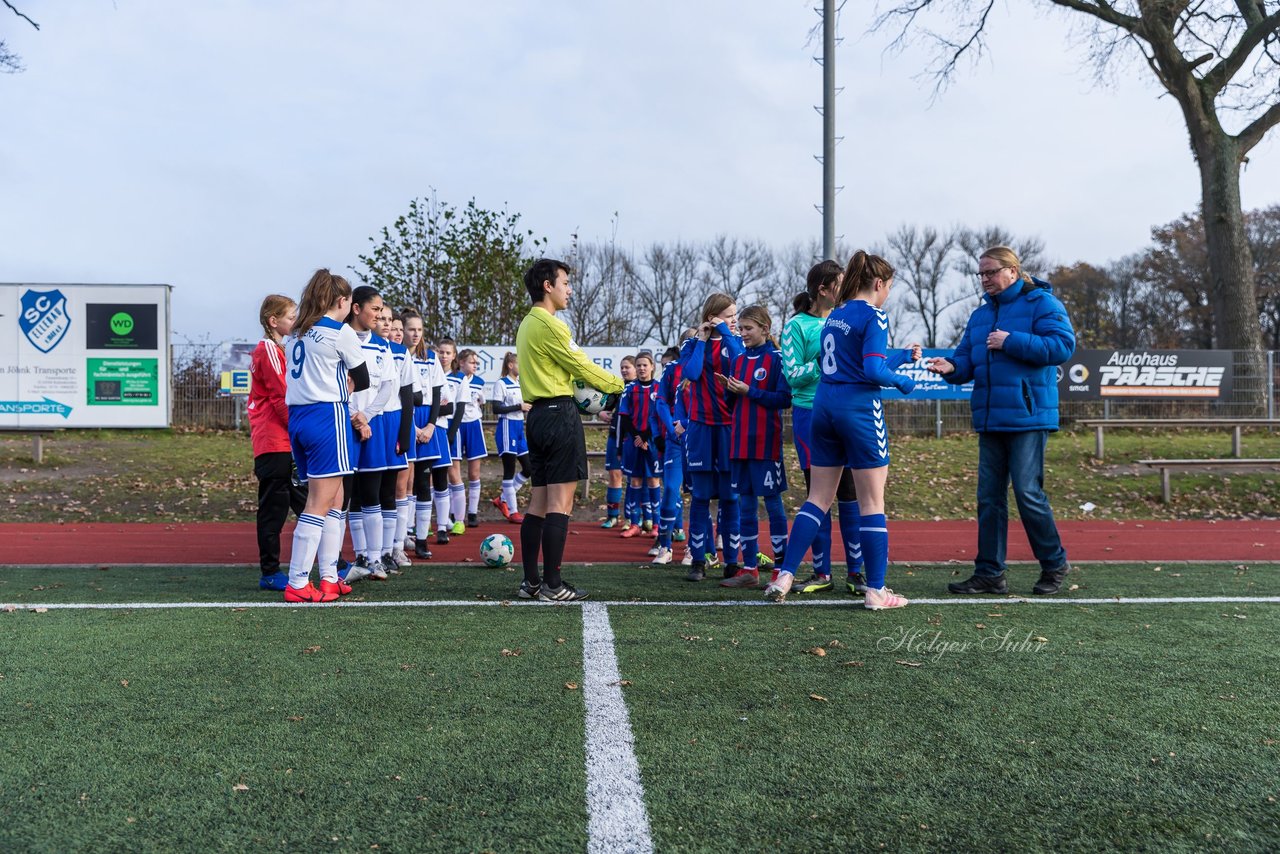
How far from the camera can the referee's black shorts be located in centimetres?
592

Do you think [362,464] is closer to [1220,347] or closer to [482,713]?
[482,713]

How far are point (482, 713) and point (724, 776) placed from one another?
40.5 inches

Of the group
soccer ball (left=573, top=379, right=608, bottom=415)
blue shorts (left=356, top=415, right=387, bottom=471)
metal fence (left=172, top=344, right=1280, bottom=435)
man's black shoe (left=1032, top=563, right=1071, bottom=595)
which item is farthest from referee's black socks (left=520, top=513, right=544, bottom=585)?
metal fence (left=172, top=344, right=1280, bottom=435)

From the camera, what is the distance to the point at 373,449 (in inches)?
272

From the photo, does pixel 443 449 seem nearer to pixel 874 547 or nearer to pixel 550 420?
pixel 550 420

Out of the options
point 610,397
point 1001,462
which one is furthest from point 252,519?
point 1001,462

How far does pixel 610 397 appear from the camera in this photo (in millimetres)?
6699

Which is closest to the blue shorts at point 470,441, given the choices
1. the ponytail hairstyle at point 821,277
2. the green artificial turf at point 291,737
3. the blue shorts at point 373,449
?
the blue shorts at point 373,449

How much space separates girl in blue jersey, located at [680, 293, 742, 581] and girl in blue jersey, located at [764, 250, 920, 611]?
119 centimetres

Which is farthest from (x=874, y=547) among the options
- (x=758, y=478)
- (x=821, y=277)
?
(x=821, y=277)

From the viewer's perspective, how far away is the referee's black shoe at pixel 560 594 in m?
5.95

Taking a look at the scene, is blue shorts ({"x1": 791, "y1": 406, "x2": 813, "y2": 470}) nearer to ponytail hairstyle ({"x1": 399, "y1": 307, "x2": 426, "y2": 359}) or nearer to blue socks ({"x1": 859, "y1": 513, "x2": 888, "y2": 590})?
blue socks ({"x1": 859, "y1": 513, "x2": 888, "y2": 590})

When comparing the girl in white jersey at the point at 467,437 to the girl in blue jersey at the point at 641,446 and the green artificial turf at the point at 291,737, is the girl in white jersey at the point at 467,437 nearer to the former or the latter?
the girl in blue jersey at the point at 641,446

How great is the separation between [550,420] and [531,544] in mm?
771
